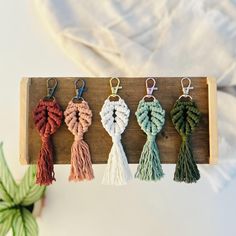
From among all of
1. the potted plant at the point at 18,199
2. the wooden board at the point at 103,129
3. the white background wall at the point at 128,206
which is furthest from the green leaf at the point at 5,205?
the wooden board at the point at 103,129

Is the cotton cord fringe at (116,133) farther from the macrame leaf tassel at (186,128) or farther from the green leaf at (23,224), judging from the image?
the green leaf at (23,224)

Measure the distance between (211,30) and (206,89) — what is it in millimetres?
288

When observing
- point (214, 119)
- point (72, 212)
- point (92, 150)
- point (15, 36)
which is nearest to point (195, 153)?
point (214, 119)

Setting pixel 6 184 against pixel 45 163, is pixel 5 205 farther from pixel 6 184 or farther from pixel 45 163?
pixel 45 163

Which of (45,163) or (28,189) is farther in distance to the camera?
(28,189)

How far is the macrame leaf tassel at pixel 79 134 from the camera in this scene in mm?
575

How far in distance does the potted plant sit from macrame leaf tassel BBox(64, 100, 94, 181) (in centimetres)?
27

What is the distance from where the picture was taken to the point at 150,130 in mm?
Answer: 570

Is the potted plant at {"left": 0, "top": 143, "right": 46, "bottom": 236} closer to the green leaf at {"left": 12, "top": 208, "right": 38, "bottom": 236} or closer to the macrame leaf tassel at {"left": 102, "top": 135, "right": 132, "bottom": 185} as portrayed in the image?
the green leaf at {"left": 12, "top": 208, "right": 38, "bottom": 236}

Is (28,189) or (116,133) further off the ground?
(116,133)

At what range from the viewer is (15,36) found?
96 centimetres

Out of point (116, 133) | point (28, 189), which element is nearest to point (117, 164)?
point (116, 133)

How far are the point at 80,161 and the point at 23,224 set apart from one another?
0.99 feet

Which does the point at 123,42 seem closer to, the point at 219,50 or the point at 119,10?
the point at 119,10
